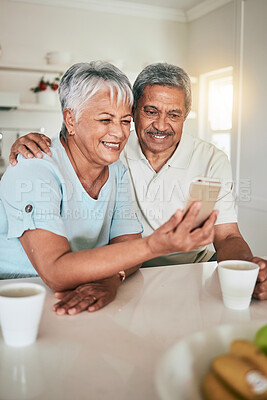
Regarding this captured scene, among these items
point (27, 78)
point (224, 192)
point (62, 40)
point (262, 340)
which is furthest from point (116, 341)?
point (62, 40)

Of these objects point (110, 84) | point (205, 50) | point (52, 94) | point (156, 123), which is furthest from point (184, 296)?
point (205, 50)

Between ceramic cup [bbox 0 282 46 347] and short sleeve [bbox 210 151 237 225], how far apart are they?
41.8 inches

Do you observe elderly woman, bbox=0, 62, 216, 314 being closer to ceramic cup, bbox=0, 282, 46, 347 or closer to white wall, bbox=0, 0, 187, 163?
ceramic cup, bbox=0, 282, 46, 347

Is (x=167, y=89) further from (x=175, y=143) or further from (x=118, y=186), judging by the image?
(x=118, y=186)

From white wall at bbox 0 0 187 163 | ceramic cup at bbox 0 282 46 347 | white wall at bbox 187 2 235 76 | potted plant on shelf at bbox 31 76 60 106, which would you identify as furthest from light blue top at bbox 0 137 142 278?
white wall at bbox 187 2 235 76

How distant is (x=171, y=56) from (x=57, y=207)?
14.2 ft

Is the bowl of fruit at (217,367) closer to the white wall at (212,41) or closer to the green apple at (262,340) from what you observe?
the green apple at (262,340)

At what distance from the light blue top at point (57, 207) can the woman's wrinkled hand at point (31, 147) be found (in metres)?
0.02

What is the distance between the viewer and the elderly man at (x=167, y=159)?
70.1 inches

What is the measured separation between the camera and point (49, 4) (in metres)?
4.51

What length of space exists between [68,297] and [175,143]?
1045 mm

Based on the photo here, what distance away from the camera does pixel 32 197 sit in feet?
3.85

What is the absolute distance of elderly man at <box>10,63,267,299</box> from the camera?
5.84 ft

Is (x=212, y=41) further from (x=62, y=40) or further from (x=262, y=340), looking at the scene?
(x=262, y=340)
